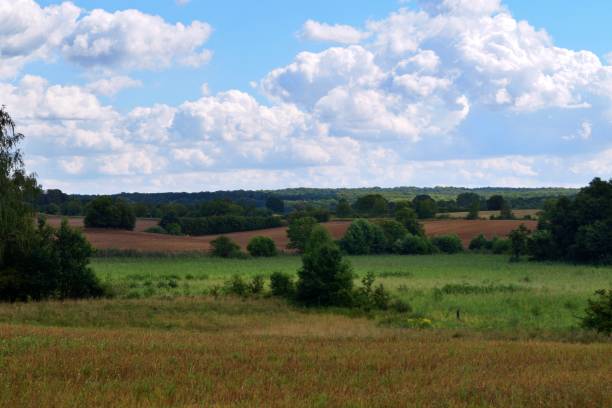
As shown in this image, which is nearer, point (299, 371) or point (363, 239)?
point (299, 371)

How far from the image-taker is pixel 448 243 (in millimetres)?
108375

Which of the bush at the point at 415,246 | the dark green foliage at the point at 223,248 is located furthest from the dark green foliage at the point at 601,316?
the bush at the point at 415,246

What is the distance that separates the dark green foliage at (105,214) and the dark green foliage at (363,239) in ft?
106

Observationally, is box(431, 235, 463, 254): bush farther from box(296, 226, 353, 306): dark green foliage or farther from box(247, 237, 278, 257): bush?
box(296, 226, 353, 306): dark green foliage

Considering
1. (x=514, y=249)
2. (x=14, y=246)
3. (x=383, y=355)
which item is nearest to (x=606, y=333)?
(x=383, y=355)

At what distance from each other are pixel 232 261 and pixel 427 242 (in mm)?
32572

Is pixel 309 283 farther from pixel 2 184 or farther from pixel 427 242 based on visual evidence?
pixel 427 242

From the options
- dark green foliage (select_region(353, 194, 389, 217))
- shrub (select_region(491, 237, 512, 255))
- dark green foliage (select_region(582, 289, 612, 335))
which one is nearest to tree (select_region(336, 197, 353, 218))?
dark green foliage (select_region(353, 194, 389, 217))

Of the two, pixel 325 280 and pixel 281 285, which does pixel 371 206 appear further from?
pixel 325 280

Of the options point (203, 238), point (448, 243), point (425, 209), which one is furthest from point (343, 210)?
point (203, 238)

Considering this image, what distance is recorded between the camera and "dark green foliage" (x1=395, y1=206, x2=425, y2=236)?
115938 millimetres

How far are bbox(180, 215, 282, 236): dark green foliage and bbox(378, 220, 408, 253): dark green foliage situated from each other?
23718mm

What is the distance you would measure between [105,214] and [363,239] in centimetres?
3682

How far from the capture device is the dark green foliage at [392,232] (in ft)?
365
